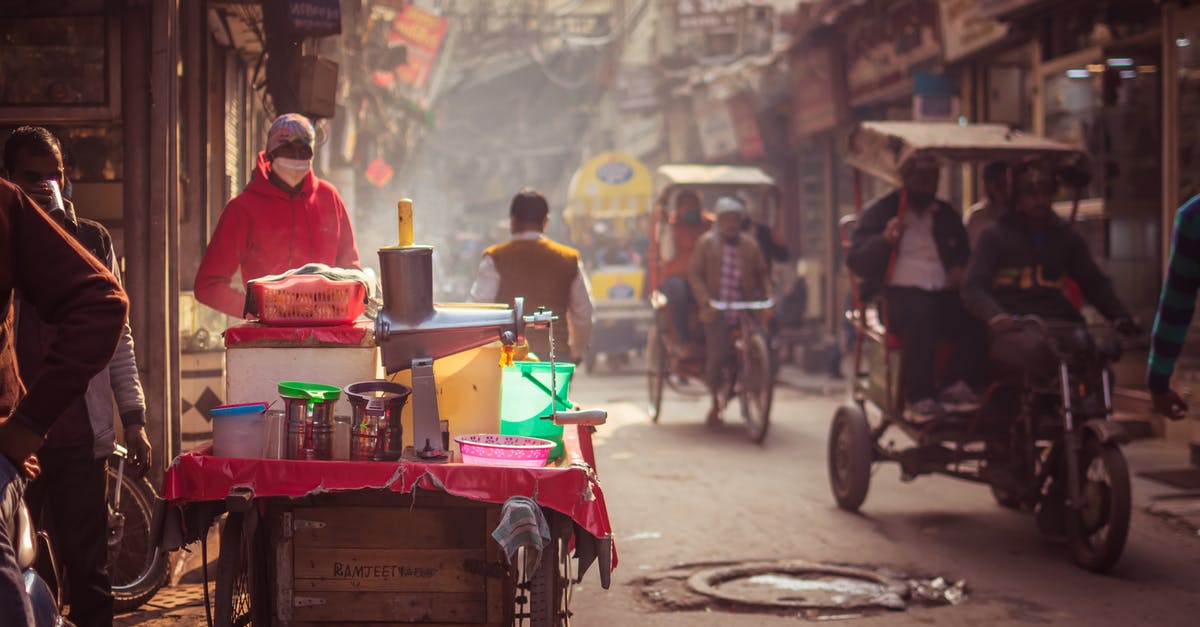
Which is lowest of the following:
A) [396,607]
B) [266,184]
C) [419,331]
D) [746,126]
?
[396,607]

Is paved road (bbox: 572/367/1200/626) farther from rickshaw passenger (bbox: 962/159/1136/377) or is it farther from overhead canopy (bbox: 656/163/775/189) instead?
overhead canopy (bbox: 656/163/775/189)

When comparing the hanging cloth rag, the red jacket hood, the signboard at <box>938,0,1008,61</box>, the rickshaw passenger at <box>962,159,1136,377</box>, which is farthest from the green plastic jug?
the signboard at <box>938,0,1008,61</box>

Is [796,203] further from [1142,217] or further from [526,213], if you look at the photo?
[526,213]

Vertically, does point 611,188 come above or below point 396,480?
above

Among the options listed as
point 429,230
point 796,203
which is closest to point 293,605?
point 796,203

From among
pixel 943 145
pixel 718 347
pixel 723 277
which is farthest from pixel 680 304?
pixel 943 145

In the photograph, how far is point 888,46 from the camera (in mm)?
19797

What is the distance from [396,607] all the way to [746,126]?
80.1ft

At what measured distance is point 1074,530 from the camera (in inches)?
283

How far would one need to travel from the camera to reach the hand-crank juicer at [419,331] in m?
4.06

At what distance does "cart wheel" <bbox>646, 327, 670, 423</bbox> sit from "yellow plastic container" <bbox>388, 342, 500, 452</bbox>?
9581 millimetres

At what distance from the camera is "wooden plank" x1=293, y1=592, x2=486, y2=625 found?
13.2 ft

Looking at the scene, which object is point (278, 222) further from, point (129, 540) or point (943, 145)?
point (943, 145)

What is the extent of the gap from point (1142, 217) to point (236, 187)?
28.4ft
